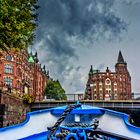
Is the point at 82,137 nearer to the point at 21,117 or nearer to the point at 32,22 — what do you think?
the point at 32,22

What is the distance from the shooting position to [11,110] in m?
34.1

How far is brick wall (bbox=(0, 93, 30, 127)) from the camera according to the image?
3050 cm

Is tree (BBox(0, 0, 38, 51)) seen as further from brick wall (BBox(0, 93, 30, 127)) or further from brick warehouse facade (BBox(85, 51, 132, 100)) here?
brick warehouse facade (BBox(85, 51, 132, 100))

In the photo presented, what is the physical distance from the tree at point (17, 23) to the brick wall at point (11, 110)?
9466 mm

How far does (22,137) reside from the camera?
6.43 metres

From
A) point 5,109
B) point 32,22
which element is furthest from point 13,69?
point 32,22

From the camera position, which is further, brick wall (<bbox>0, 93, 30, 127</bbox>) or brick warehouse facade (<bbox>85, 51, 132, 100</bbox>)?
brick warehouse facade (<bbox>85, 51, 132, 100</bbox>)

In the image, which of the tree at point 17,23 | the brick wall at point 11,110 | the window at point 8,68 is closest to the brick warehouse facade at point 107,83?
the window at point 8,68

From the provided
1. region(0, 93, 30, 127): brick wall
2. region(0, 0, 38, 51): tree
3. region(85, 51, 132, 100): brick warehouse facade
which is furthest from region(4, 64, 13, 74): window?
region(85, 51, 132, 100): brick warehouse facade

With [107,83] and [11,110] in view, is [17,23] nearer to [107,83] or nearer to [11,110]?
[11,110]

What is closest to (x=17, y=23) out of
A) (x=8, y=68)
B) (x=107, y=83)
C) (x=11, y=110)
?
(x=11, y=110)

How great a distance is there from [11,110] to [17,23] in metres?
15.5

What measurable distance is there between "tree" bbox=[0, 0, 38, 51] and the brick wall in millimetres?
9466

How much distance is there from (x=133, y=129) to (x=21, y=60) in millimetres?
80481
